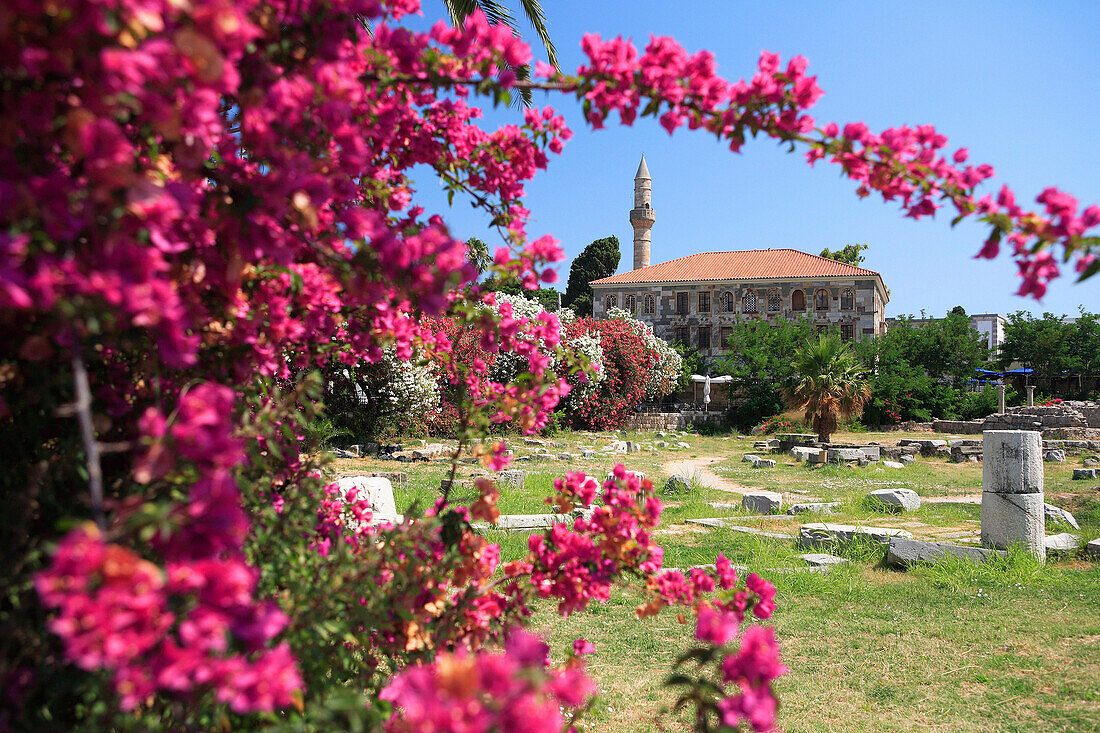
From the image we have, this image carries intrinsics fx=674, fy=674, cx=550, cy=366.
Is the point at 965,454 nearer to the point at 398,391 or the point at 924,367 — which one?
the point at 398,391

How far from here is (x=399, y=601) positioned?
1732 mm

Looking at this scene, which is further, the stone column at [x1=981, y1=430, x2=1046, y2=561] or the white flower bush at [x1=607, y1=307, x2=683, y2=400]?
the white flower bush at [x1=607, y1=307, x2=683, y2=400]

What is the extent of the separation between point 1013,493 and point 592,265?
44525 millimetres

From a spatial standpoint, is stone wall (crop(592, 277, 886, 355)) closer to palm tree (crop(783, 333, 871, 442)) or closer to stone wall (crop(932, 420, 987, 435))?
stone wall (crop(932, 420, 987, 435))

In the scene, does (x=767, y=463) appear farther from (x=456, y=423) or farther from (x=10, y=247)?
(x=10, y=247)

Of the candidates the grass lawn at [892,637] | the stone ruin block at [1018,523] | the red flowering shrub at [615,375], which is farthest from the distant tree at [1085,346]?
the stone ruin block at [1018,523]

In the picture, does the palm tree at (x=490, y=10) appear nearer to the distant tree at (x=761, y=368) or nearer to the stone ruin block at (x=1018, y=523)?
the stone ruin block at (x=1018, y=523)

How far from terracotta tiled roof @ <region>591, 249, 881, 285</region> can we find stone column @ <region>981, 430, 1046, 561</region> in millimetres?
31623

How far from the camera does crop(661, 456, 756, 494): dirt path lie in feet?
39.0

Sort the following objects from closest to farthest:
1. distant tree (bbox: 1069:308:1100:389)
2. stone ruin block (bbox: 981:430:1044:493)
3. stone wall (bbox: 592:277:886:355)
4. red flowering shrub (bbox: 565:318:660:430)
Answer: stone ruin block (bbox: 981:430:1044:493) → red flowering shrub (bbox: 565:318:660:430) → distant tree (bbox: 1069:308:1100:389) → stone wall (bbox: 592:277:886:355)

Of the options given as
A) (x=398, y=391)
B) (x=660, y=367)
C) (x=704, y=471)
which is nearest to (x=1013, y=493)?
(x=704, y=471)

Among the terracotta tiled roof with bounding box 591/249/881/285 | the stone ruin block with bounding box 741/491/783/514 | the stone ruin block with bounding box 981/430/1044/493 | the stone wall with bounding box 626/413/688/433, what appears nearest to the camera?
the stone ruin block with bounding box 981/430/1044/493

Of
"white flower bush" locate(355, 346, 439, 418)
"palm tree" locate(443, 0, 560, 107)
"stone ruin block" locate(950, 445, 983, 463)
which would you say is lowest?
"stone ruin block" locate(950, 445, 983, 463)

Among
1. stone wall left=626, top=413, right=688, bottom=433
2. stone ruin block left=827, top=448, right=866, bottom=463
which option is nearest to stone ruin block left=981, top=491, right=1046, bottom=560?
stone ruin block left=827, top=448, right=866, bottom=463
